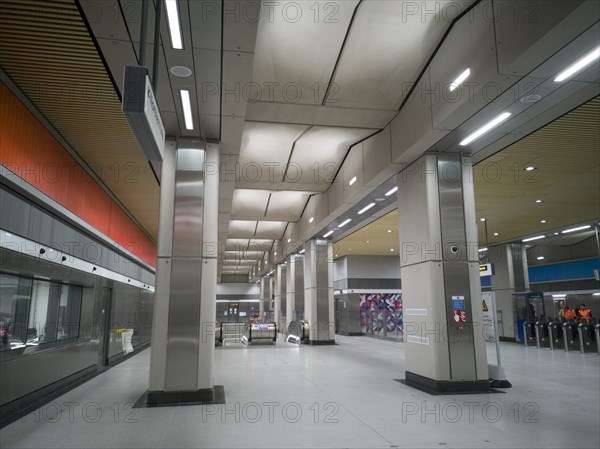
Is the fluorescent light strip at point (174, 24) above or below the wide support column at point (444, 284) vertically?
above

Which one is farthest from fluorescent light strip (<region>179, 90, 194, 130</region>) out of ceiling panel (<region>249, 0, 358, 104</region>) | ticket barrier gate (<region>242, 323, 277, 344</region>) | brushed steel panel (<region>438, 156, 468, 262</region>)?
ticket barrier gate (<region>242, 323, 277, 344</region>)

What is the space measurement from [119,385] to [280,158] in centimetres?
609

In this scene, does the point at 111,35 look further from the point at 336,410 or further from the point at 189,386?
the point at 336,410

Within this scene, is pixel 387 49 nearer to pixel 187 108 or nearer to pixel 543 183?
pixel 187 108

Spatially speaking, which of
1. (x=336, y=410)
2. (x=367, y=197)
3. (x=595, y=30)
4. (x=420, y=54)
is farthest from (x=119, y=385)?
(x=595, y=30)

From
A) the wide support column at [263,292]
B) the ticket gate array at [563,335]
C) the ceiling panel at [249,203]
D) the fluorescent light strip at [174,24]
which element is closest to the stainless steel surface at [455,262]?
the fluorescent light strip at [174,24]

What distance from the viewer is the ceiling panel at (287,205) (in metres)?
15.1

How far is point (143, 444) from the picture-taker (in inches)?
181

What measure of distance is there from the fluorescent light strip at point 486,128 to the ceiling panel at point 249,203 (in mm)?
8185

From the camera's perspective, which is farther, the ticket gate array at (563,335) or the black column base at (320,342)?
the black column base at (320,342)

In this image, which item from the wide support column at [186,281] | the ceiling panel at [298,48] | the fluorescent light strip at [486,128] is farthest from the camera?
the wide support column at [186,281]

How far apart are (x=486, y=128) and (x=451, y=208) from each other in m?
1.61

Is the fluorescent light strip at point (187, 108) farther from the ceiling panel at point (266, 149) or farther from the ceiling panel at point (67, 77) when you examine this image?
the ceiling panel at point (266, 149)

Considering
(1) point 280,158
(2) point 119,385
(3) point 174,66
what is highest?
(1) point 280,158
